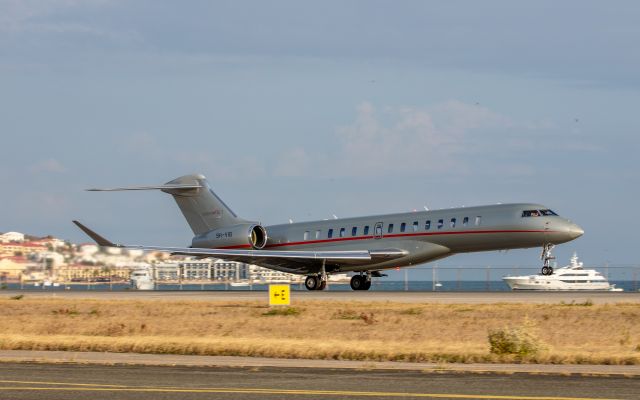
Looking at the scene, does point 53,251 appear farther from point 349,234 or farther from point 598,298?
point 598,298

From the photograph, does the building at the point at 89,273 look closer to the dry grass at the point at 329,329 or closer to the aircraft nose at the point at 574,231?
the dry grass at the point at 329,329

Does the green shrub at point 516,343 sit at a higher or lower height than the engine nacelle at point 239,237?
lower

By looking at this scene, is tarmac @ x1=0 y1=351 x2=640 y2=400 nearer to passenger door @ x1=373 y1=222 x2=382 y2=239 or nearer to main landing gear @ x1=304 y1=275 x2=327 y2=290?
passenger door @ x1=373 y1=222 x2=382 y2=239

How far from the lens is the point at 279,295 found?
131 feet

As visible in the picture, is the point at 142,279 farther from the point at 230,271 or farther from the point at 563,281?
the point at 563,281

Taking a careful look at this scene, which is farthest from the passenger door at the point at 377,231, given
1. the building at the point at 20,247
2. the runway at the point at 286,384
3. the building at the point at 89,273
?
the runway at the point at 286,384

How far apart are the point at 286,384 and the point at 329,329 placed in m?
16.4

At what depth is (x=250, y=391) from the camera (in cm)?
1642

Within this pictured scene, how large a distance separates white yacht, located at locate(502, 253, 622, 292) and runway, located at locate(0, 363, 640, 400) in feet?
222

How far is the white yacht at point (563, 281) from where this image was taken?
87.4 m

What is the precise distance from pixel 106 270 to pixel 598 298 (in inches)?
1041

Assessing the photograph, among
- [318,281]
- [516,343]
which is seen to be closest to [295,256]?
[318,281]

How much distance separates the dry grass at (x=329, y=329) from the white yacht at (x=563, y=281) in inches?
1891

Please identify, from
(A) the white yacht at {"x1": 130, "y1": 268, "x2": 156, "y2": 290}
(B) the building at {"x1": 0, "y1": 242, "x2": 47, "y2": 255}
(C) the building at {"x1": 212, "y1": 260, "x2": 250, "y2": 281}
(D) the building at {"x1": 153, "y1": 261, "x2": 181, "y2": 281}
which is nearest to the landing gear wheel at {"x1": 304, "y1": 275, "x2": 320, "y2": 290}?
(D) the building at {"x1": 153, "y1": 261, "x2": 181, "y2": 281}
